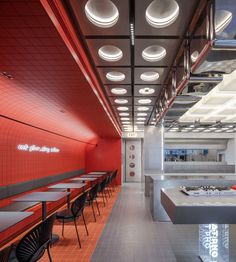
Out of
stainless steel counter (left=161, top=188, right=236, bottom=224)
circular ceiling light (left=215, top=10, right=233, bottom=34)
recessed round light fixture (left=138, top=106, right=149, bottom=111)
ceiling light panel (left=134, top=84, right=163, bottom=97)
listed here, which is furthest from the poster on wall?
circular ceiling light (left=215, top=10, right=233, bottom=34)

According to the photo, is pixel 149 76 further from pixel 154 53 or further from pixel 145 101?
pixel 145 101

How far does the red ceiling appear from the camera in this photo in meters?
2.10

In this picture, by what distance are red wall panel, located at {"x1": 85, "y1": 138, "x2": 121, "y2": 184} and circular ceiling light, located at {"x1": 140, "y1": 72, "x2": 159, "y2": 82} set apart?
9920 mm

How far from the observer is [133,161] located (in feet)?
55.3

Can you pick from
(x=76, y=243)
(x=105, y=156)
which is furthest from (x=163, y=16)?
(x=105, y=156)

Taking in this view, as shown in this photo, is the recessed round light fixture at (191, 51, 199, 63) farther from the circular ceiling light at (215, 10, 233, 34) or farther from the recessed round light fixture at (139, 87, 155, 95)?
the recessed round light fixture at (139, 87, 155, 95)

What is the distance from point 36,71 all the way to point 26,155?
15.3ft

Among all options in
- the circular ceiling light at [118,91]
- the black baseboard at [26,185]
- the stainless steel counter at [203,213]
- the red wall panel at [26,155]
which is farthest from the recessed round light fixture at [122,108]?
the stainless steel counter at [203,213]

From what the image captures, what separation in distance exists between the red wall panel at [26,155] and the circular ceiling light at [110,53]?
340cm

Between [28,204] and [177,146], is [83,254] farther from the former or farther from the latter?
[177,146]

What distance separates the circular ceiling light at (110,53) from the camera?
3.55m

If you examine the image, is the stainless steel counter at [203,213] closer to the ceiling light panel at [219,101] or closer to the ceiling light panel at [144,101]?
the ceiling light panel at [219,101]

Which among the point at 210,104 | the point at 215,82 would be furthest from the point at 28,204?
the point at 210,104

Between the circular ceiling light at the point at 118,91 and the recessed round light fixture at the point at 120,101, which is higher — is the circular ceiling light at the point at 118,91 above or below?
above
